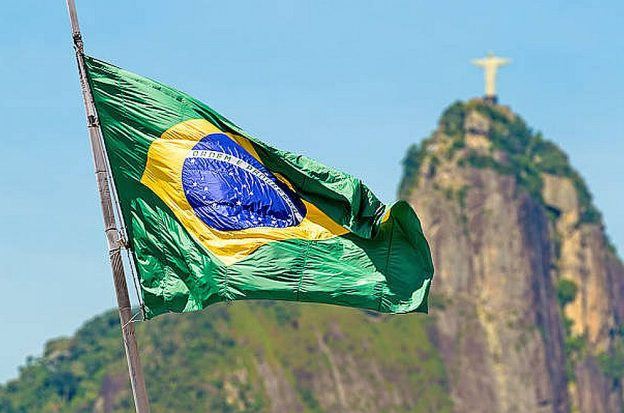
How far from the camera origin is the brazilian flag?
2383cm

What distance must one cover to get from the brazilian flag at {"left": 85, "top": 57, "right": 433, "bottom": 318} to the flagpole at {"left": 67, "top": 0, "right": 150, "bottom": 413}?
16.1 inches

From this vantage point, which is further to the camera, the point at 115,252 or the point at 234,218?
the point at 234,218

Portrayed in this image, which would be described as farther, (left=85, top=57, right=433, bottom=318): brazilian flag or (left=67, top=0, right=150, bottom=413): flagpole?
(left=85, top=57, right=433, bottom=318): brazilian flag

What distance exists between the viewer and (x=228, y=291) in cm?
2402

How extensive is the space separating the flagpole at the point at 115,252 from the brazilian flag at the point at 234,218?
0.41 m

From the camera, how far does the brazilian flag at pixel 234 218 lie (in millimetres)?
23828

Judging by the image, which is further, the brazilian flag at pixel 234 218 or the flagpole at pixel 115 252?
the brazilian flag at pixel 234 218

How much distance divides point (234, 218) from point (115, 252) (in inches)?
70.5

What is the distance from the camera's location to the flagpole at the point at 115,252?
22938mm

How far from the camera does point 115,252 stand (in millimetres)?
23156

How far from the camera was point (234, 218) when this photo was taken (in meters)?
24.3

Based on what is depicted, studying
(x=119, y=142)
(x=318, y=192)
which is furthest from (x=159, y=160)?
(x=318, y=192)

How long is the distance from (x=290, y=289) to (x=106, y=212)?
2564 millimetres

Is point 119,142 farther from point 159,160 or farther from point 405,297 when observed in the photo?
point 405,297
